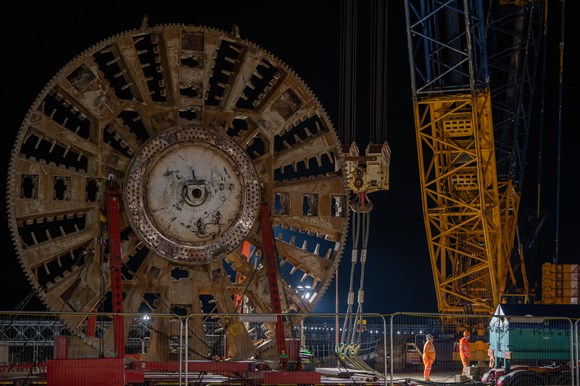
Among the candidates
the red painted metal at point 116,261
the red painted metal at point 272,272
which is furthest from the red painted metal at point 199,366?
the red painted metal at point 272,272

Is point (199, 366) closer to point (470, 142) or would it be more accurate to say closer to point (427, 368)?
point (427, 368)

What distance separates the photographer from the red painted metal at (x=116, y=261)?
19.4 meters

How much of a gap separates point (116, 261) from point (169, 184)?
7.35 ft

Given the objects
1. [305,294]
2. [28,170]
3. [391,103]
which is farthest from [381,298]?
[28,170]

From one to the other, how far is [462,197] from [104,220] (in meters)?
26.0

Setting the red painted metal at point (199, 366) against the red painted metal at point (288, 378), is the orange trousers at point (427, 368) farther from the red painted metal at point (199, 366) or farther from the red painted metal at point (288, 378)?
the red painted metal at point (199, 366)

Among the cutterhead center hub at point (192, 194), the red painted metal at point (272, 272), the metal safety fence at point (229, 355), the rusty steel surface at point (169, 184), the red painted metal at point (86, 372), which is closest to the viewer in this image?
the red painted metal at point (86, 372)

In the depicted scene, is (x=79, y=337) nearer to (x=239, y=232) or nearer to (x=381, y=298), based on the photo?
(x=239, y=232)

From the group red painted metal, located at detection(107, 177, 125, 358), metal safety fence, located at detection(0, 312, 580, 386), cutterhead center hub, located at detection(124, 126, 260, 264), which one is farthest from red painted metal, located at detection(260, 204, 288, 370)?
red painted metal, located at detection(107, 177, 125, 358)

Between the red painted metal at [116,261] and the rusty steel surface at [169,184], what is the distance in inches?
16.6

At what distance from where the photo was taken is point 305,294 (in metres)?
23.1

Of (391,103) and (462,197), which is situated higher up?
(391,103)

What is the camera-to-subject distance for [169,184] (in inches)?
832

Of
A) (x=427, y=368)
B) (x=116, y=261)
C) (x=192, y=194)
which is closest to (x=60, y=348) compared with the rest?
(x=116, y=261)
